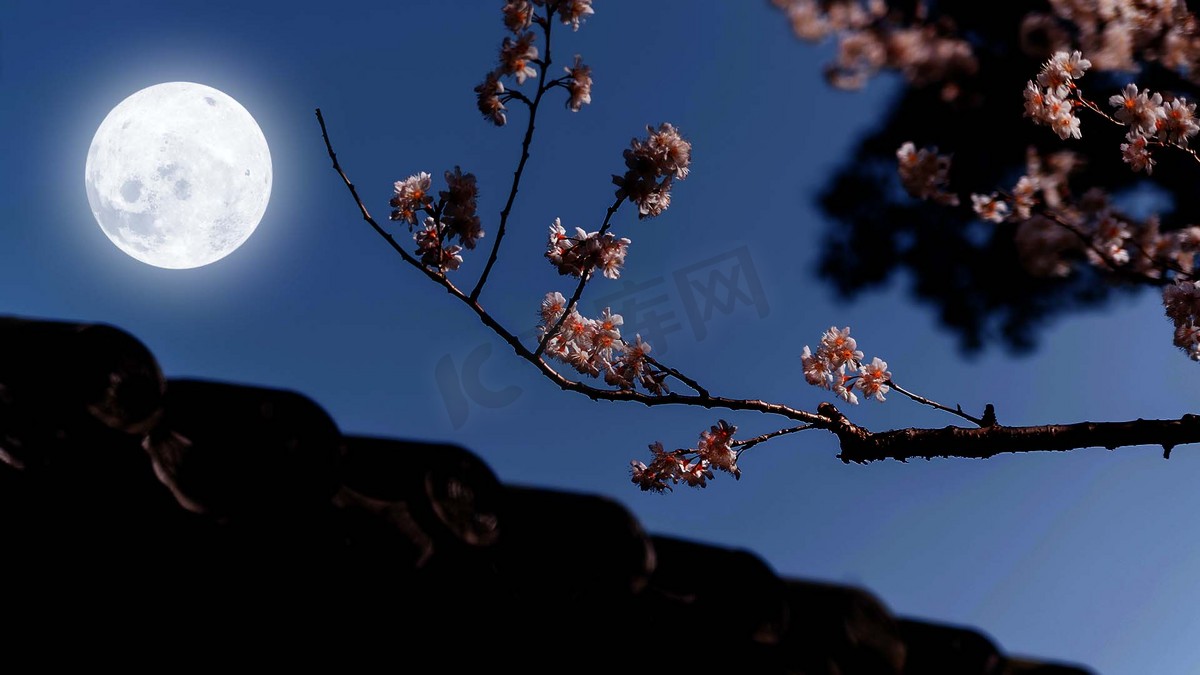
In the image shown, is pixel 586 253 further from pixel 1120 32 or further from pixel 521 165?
pixel 1120 32

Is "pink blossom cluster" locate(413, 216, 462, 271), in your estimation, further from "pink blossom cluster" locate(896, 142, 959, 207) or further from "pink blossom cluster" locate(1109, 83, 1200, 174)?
"pink blossom cluster" locate(1109, 83, 1200, 174)

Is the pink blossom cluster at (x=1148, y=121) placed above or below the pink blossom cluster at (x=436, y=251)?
above

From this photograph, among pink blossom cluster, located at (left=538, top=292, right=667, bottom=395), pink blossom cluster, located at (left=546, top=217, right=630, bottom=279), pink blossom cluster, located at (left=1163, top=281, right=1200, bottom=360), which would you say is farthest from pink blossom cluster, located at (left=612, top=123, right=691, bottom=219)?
pink blossom cluster, located at (left=1163, top=281, right=1200, bottom=360)

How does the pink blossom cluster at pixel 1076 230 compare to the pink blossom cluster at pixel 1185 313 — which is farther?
the pink blossom cluster at pixel 1185 313

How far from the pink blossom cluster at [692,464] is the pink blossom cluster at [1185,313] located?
2.37 meters

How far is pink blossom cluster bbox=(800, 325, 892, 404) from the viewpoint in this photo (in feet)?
14.9

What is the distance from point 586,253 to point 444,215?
2.47 ft

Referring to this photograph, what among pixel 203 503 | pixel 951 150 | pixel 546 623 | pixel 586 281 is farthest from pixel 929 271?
pixel 203 503

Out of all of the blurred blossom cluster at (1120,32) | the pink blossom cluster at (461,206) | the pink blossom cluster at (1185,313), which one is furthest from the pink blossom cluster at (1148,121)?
the pink blossom cluster at (461,206)

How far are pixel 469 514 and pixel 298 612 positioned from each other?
1.09 feet

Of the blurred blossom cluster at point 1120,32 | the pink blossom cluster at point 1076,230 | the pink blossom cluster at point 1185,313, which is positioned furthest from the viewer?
the pink blossom cluster at point 1185,313

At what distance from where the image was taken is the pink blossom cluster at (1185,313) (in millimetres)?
4160

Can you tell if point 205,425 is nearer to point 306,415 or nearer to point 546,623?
point 306,415

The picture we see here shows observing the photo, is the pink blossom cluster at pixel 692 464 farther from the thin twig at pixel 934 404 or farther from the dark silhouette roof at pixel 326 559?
the dark silhouette roof at pixel 326 559
